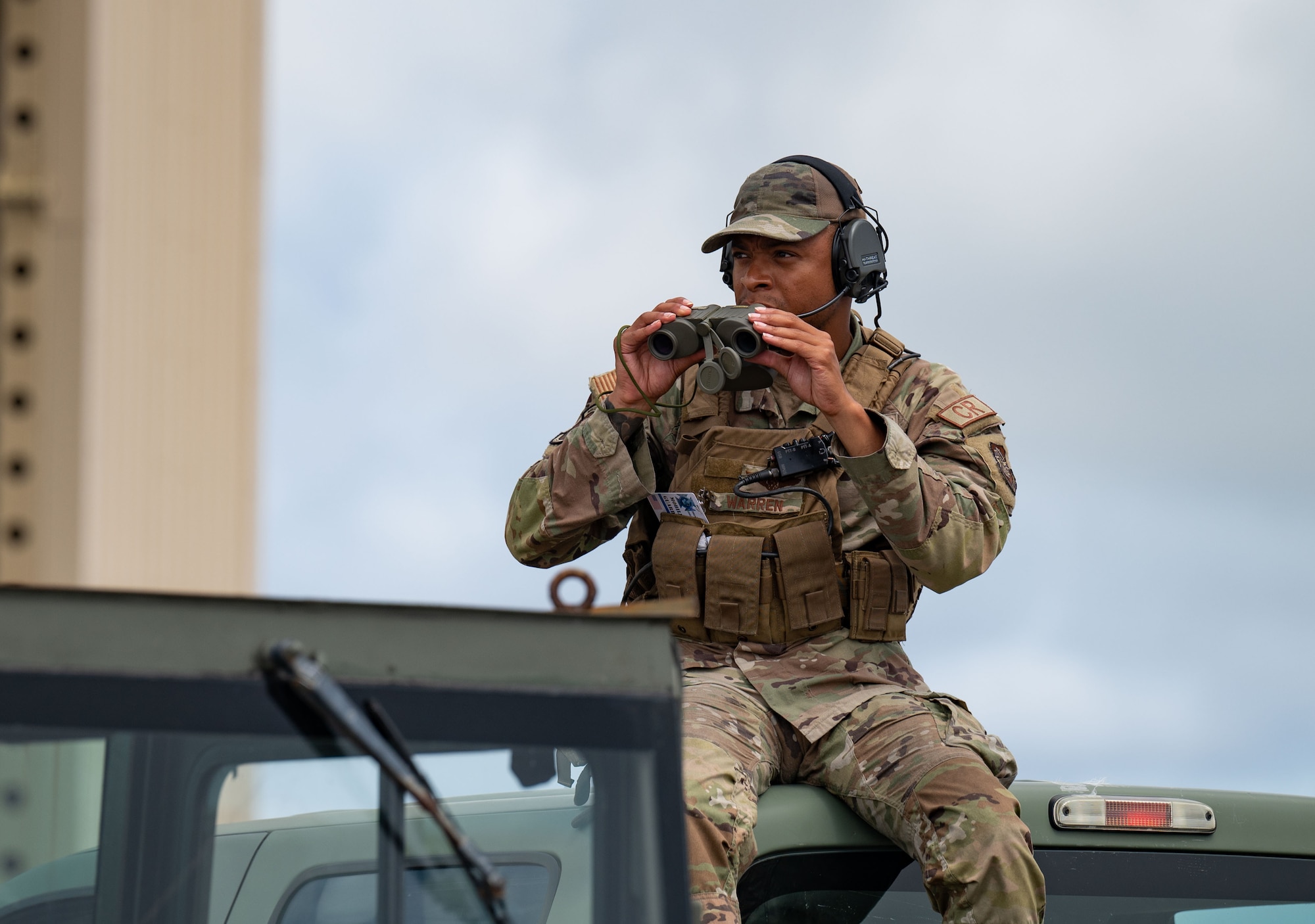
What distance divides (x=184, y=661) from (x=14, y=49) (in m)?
0.94

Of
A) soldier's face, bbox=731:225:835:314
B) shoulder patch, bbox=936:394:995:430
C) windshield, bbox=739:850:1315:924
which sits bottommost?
windshield, bbox=739:850:1315:924

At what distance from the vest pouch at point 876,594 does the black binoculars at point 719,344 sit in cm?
44

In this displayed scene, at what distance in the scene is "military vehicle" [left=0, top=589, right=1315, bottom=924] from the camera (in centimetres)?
155

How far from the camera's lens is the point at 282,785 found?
1.62 metres

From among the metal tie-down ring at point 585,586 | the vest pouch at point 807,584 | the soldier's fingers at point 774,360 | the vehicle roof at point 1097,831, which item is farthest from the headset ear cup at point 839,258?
the metal tie-down ring at point 585,586

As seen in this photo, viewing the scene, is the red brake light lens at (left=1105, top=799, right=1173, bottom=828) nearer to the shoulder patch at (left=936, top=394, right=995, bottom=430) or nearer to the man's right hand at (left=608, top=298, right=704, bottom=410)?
the shoulder patch at (left=936, top=394, right=995, bottom=430)

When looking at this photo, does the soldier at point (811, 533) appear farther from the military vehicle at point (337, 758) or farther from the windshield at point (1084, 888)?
the military vehicle at point (337, 758)

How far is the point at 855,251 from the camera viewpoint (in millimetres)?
3422

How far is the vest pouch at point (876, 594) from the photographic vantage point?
124 inches

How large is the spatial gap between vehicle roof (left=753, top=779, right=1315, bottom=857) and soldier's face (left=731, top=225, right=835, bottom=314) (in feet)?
3.70

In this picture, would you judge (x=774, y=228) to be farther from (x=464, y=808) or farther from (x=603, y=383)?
(x=464, y=808)

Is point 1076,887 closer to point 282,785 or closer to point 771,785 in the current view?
point 771,785

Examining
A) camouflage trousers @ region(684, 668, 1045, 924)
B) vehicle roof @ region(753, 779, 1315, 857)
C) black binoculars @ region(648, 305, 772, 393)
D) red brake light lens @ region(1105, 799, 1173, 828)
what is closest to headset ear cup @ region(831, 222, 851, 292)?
black binoculars @ region(648, 305, 772, 393)

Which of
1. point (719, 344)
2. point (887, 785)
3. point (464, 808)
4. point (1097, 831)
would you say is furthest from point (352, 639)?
point (1097, 831)
